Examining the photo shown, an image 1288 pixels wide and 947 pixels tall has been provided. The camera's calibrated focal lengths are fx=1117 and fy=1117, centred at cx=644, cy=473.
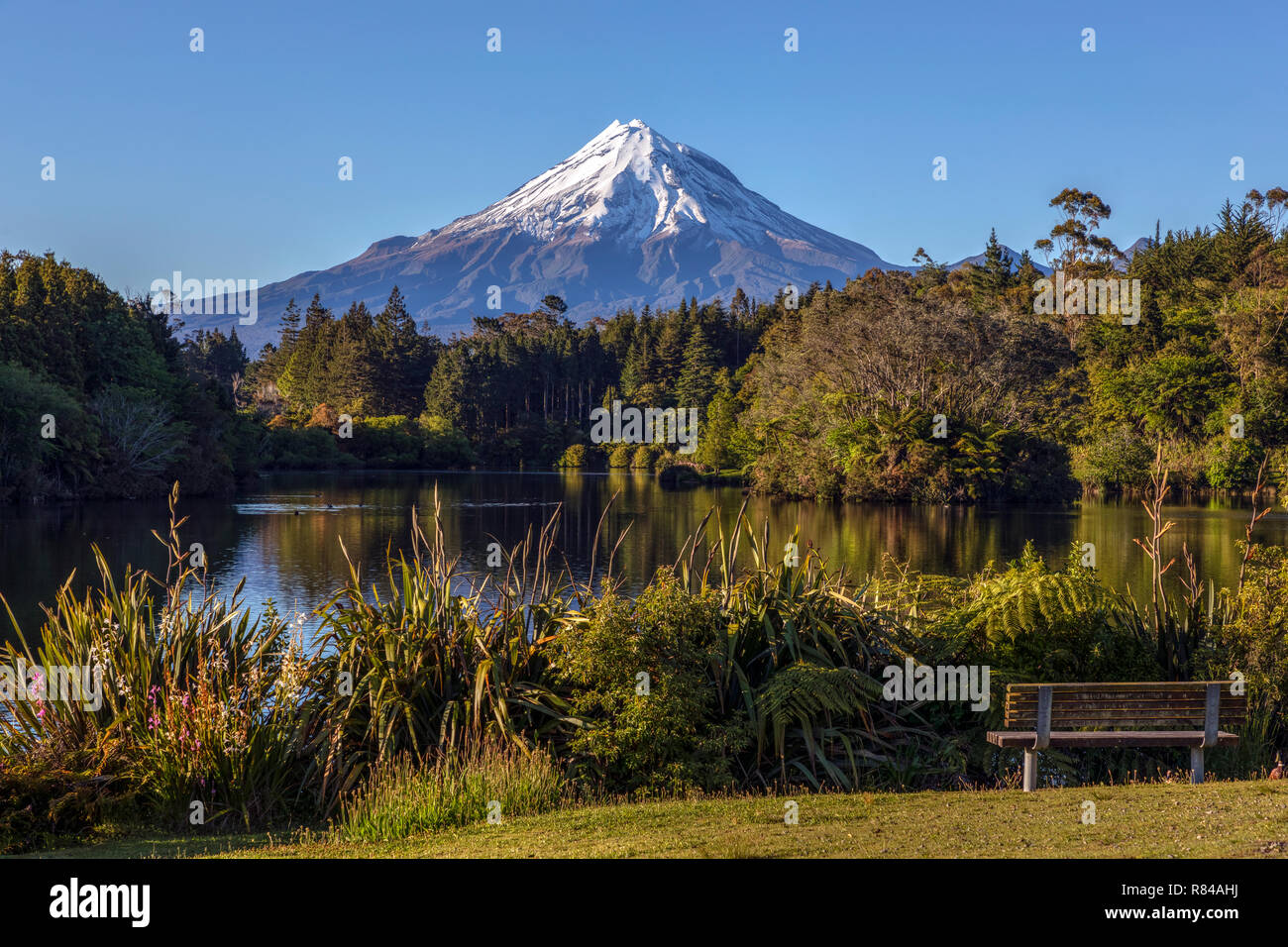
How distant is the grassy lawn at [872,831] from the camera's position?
5672mm

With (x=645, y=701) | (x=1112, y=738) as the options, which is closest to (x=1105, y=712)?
(x=1112, y=738)

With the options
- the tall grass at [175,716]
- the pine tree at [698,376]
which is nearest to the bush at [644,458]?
the pine tree at [698,376]

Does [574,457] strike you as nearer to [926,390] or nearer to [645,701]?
[926,390]

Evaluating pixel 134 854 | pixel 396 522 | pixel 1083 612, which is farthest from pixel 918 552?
pixel 134 854

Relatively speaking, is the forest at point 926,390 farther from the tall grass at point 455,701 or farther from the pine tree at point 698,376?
the tall grass at point 455,701

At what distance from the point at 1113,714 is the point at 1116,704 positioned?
0.08 meters

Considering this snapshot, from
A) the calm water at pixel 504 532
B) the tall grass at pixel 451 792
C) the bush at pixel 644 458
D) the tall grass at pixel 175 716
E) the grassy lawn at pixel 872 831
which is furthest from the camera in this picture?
the bush at pixel 644 458

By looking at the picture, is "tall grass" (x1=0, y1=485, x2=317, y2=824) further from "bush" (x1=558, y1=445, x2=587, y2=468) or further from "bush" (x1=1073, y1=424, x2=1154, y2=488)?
"bush" (x1=558, y1=445, x2=587, y2=468)

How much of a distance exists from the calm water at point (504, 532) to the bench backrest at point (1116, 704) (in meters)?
11.3

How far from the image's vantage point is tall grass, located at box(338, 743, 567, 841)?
22.4 ft

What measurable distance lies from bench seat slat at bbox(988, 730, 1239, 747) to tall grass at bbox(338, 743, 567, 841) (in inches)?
124

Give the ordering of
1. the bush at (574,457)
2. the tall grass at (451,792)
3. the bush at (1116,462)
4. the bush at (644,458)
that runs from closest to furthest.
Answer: the tall grass at (451,792)
the bush at (1116,462)
the bush at (644,458)
the bush at (574,457)

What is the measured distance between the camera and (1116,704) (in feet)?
26.2
